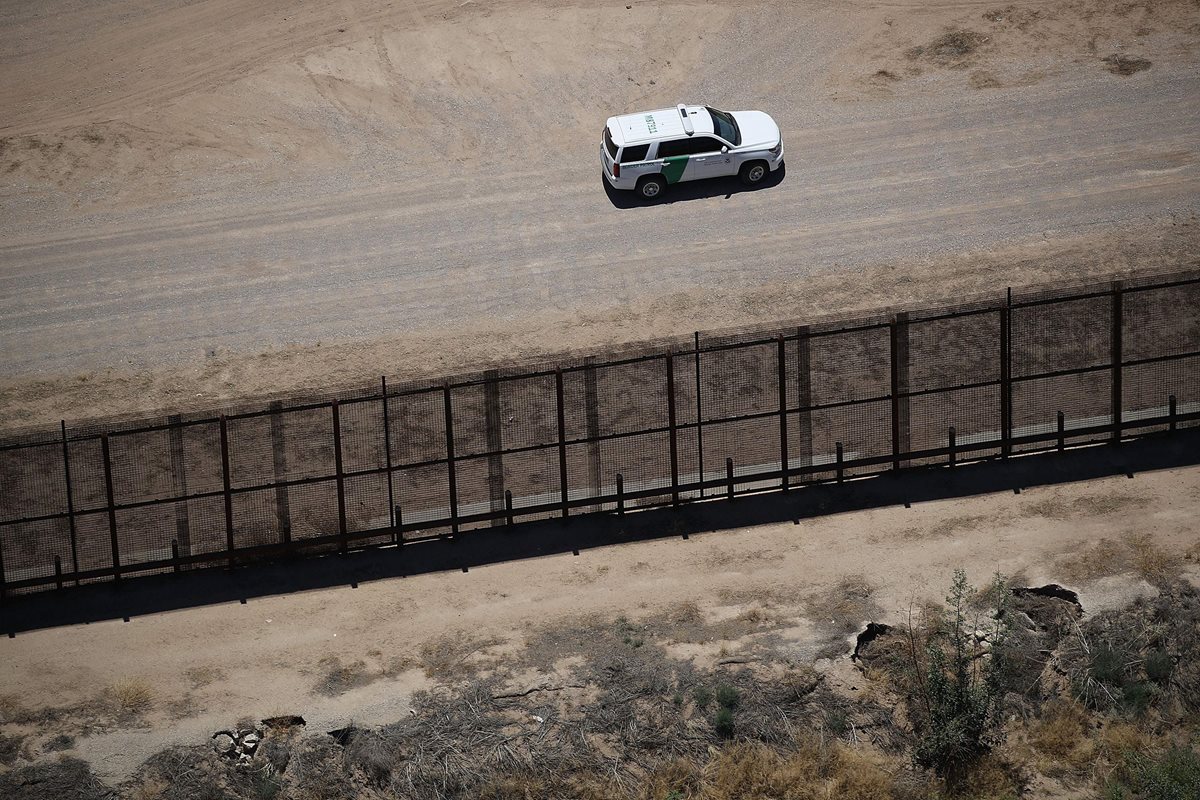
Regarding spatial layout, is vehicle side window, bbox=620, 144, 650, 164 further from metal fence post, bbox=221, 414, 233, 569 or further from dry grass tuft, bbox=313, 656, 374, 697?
dry grass tuft, bbox=313, 656, 374, 697

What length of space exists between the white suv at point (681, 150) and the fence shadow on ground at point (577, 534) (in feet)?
30.3

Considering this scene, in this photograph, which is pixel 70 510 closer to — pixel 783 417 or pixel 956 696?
pixel 783 417

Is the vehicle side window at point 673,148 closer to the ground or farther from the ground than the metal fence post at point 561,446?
farther from the ground

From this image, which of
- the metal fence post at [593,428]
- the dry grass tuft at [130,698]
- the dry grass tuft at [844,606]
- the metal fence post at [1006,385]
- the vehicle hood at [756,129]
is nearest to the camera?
the dry grass tuft at [130,698]

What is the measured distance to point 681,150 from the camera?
117 feet

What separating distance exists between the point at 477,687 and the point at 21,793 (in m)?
6.81

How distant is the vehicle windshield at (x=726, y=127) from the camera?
35.9 m

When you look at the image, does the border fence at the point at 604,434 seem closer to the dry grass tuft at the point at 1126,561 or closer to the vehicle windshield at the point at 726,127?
the dry grass tuft at the point at 1126,561

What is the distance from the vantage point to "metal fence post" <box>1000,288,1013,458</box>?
29.5 m

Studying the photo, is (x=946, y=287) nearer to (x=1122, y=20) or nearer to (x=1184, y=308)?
(x=1184, y=308)

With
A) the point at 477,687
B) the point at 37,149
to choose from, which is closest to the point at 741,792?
the point at 477,687

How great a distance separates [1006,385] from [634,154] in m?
10.0

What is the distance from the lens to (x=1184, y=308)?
30.2 m

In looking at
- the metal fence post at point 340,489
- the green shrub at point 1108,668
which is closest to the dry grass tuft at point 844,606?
the green shrub at point 1108,668
